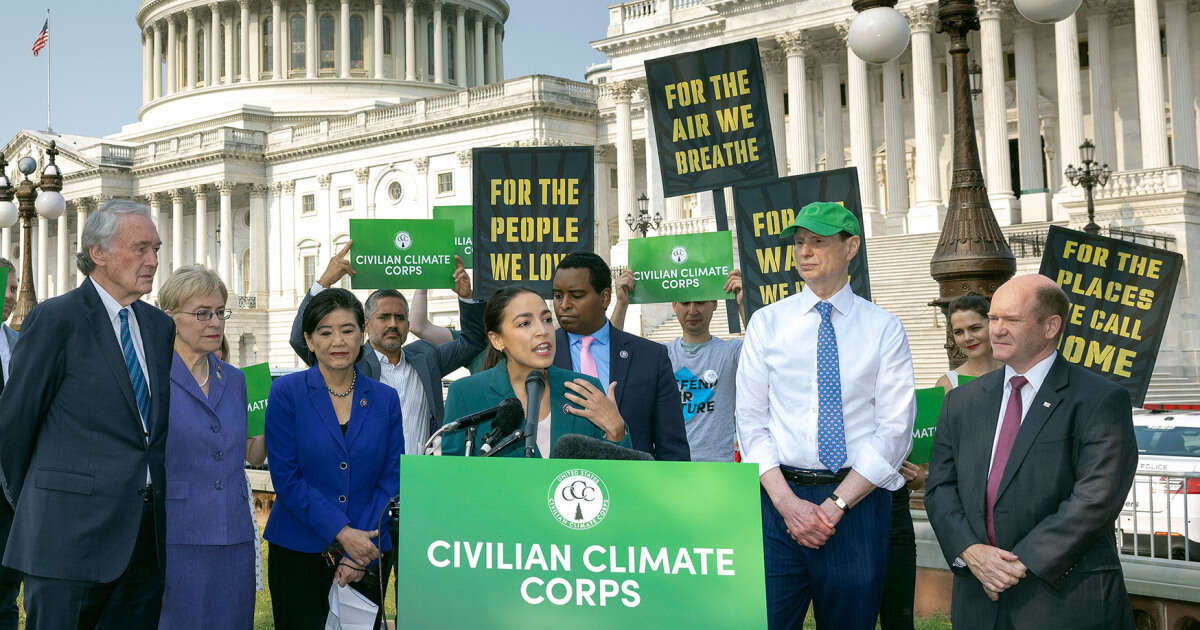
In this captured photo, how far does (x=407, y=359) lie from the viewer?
7312 millimetres

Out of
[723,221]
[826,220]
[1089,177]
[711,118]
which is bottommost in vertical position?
[826,220]

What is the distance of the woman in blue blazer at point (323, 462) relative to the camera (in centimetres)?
552

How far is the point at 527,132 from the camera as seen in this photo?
181 ft

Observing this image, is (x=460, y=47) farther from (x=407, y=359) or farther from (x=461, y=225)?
(x=407, y=359)

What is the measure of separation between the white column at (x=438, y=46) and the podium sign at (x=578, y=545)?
8240 cm

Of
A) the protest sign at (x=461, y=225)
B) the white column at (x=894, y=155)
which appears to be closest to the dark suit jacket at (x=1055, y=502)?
the protest sign at (x=461, y=225)

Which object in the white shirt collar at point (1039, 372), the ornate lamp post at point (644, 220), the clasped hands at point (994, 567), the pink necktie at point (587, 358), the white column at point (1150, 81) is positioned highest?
the white column at point (1150, 81)

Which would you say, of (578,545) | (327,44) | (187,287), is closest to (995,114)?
(187,287)

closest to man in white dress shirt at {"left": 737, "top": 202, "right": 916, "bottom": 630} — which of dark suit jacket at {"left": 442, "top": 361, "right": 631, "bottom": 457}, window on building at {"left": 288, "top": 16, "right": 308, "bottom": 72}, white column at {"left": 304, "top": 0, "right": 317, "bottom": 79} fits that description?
dark suit jacket at {"left": 442, "top": 361, "right": 631, "bottom": 457}

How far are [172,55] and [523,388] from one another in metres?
91.1

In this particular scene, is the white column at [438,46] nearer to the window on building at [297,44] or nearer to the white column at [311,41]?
the white column at [311,41]

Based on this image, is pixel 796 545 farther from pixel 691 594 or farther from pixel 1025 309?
pixel 691 594

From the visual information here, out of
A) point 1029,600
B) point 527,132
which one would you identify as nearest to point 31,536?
point 1029,600

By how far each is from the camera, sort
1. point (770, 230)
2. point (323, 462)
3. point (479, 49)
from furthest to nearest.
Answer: point (479, 49) < point (770, 230) < point (323, 462)
